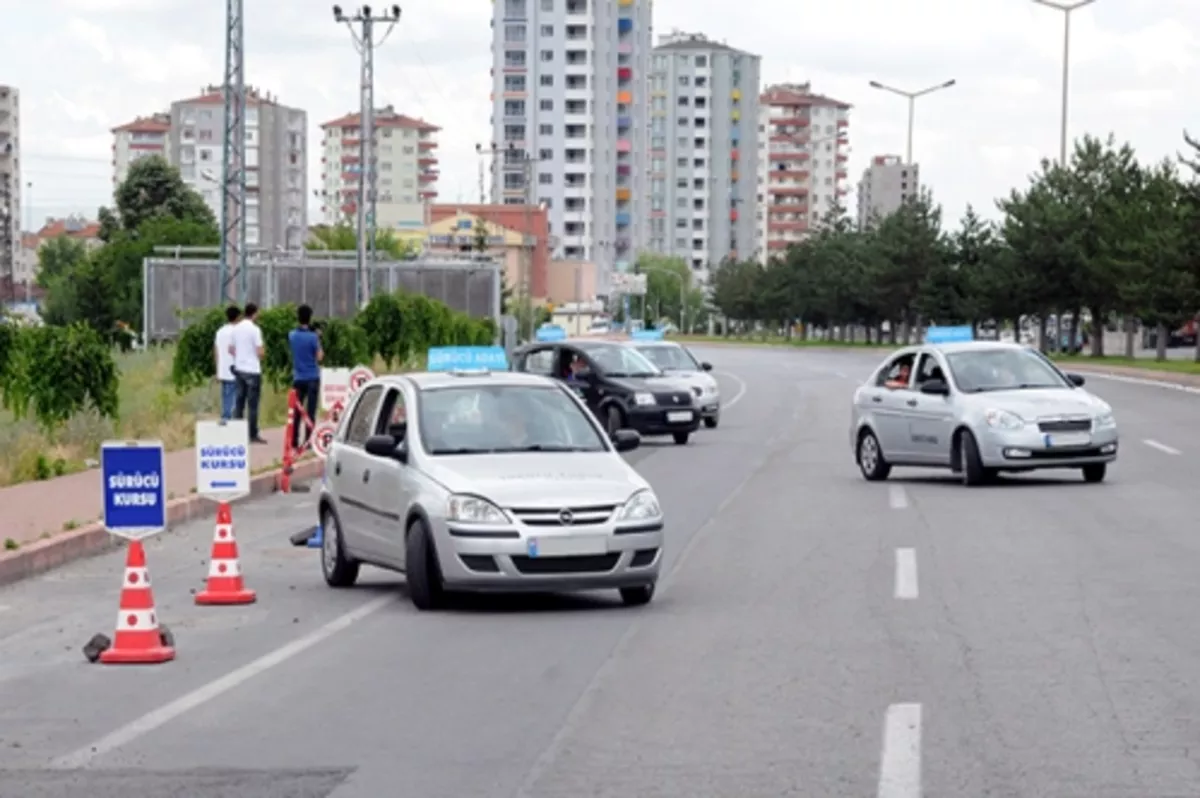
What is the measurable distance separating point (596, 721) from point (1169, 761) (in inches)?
95.5

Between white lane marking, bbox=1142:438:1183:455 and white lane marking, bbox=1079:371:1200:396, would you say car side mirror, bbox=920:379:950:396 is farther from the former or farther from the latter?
white lane marking, bbox=1079:371:1200:396

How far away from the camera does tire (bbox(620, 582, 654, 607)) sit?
45.4 feet

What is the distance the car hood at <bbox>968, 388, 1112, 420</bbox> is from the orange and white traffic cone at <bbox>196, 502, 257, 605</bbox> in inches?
438

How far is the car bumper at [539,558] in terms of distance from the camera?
1321cm

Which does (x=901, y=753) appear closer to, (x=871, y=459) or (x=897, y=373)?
(x=871, y=459)

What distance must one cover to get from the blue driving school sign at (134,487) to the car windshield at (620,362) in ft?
72.5

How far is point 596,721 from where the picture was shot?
9.53m

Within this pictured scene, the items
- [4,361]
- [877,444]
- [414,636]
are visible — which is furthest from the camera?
[4,361]

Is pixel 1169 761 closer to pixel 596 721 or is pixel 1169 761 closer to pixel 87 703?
pixel 596 721

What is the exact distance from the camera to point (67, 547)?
17891 mm

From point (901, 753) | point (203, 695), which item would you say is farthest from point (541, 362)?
point (901, 753)

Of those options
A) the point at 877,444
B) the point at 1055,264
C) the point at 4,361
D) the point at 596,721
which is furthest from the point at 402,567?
the point at 1055,264

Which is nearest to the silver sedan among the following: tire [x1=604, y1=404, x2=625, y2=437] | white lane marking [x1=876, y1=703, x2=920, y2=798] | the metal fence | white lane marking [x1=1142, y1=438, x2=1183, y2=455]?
white lane marking [x1=1142, y1=438, x2=1183, y2=455]

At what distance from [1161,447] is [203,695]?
23.1 m
